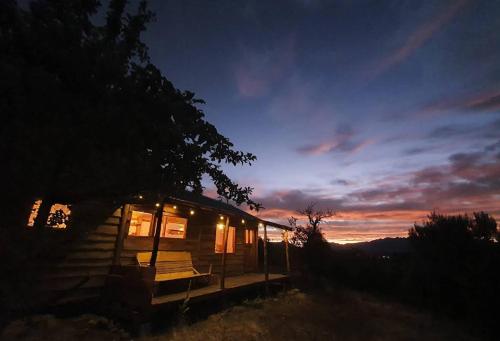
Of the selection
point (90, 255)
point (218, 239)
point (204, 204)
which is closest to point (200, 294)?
point (90, 255)

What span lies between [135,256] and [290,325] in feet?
20.9

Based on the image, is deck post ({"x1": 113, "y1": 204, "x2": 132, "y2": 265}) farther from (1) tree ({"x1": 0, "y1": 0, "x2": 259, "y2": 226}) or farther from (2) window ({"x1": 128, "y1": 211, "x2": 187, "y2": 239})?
(1) tree ({"x1": 0, "y1": 0, "x2": 259, "y2": 226})

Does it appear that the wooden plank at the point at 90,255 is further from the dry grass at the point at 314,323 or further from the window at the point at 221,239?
the window at the point at 221,239

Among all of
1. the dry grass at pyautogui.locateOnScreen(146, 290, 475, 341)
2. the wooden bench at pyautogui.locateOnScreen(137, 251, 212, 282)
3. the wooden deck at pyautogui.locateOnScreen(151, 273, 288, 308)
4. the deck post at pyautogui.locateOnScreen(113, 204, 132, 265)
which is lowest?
the dry grass at pyautogui.locateOnScreen(146, 290, 475, 341)

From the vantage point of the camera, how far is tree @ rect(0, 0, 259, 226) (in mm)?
3406

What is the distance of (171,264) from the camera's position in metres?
11.1

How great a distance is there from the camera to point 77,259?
8422 millimetres

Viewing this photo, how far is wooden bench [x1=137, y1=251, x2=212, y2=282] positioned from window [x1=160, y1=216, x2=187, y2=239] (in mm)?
870

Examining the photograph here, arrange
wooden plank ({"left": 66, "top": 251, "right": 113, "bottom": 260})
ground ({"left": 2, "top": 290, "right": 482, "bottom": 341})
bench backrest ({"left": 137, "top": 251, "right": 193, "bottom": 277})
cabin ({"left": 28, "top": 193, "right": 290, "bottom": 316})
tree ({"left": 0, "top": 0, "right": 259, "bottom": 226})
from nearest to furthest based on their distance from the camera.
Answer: tree ({"left": 0, "top": 0, "right": 259, "bottom": 226}) → cabin ({"left": 28, "top": 193, "right": 290, "bottom": 316}) → ground ({"left": 2, "top": 290, "right": 482, "bottom": 341}) → wooden plank ({"left": 66, "top": 251, "right": 113, "bottom": 260}) → bench backrest ({"left": 137, "top": 251, "right": 193, "bottom": 277})

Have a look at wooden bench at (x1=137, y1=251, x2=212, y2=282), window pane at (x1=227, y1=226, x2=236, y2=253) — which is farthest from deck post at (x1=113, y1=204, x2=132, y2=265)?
window pane at (x1=227, y1=226, x2=236, y2=253)

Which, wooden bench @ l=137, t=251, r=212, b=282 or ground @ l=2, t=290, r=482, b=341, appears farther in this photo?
wooden bench @ l=137, t=251, r=212, b=282

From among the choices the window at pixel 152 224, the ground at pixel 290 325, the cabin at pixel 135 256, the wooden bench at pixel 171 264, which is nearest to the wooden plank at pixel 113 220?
the cabin at pixel 135 256

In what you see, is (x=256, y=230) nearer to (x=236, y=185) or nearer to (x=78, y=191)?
(x=236, y=185)

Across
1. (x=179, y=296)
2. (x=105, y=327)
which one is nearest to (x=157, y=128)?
(x=105, y=327)
